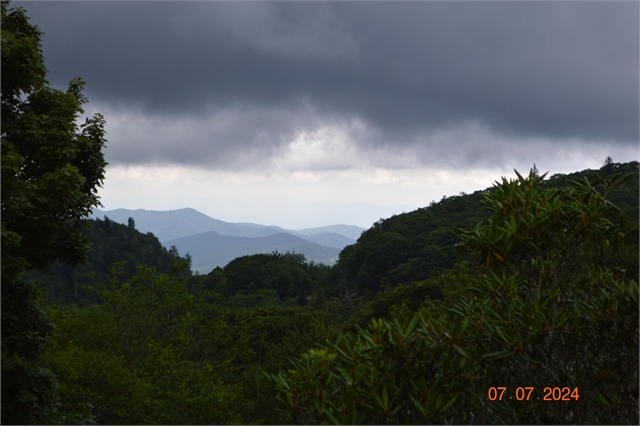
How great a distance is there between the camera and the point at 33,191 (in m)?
7.69

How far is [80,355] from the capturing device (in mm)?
14492

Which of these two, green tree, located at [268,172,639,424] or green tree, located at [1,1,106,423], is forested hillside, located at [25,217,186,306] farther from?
green tree, located at [268,172,639,424]

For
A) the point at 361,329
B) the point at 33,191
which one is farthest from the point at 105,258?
the point at 361,329

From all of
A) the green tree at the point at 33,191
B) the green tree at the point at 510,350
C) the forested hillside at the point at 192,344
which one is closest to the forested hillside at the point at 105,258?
the forested hillside at the point at 192,344

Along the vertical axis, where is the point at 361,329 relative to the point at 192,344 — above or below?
above

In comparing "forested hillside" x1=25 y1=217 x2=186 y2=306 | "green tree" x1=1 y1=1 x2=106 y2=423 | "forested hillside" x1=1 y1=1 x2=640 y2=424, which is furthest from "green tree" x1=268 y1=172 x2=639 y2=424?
"forested hillside" x1=25 y1=217 x2=186 y2=306

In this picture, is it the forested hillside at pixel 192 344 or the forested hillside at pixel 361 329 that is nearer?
the forested hillside at pixel 361 329

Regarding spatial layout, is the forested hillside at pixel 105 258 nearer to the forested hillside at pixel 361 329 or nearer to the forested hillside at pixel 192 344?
the forested hillside at pixel 192 344

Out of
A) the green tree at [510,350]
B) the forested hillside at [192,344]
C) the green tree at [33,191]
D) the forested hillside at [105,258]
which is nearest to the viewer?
the green tree at [510,350]

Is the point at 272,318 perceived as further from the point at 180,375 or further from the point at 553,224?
the point at 553,224

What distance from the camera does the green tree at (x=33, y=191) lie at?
26.0 feet

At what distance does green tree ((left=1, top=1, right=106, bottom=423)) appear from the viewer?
26.0 ft

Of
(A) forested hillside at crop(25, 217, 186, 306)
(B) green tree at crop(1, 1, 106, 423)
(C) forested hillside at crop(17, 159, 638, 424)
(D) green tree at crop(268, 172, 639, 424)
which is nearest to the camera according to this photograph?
(D) green tree at crop(268, 172, 639, 424)

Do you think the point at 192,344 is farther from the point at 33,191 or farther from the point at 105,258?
the point at 105,258
